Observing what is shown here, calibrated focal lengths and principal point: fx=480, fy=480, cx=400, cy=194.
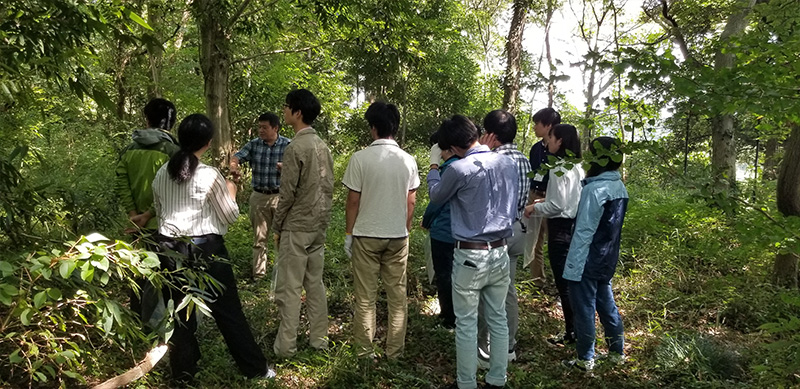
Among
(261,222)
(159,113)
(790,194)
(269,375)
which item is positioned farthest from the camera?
(261,222)

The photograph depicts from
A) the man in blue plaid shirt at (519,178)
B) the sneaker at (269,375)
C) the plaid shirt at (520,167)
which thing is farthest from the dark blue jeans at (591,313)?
the sneaker at (269,375)

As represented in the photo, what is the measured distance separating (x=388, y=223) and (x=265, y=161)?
240 cm

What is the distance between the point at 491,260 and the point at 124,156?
9.17ft

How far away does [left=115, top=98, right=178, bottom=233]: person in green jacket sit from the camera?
3521 millimetres

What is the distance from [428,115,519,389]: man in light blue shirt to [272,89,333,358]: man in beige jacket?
3.13ft

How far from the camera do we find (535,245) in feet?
18.5

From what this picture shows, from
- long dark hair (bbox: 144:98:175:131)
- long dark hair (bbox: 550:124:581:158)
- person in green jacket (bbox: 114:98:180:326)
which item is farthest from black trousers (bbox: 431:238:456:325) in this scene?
long dark hair (bbox: 144:98:175:131)

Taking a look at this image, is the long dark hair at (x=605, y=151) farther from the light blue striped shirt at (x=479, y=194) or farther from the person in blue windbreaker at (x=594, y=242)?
the light blue striped shirt at (x=479, y=194)

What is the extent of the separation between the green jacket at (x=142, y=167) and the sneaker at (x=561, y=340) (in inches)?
141

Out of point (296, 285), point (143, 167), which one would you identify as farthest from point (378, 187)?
point (143, 167)

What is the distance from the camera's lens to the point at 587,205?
3.59 meters

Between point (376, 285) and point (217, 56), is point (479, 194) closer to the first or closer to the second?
point (376, 285)

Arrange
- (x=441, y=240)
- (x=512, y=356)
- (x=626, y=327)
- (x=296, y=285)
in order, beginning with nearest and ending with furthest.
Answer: (x=296, y=285)
(x=512, y=356)
(x=441, y=240)
(x=626, y=327)

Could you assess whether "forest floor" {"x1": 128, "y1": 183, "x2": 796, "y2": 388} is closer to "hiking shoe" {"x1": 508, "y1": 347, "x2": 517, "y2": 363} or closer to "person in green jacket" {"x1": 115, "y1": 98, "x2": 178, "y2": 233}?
"hiking shoe" {"x1": 508, "y1": 347, "x2": 517, "y2": 363}
